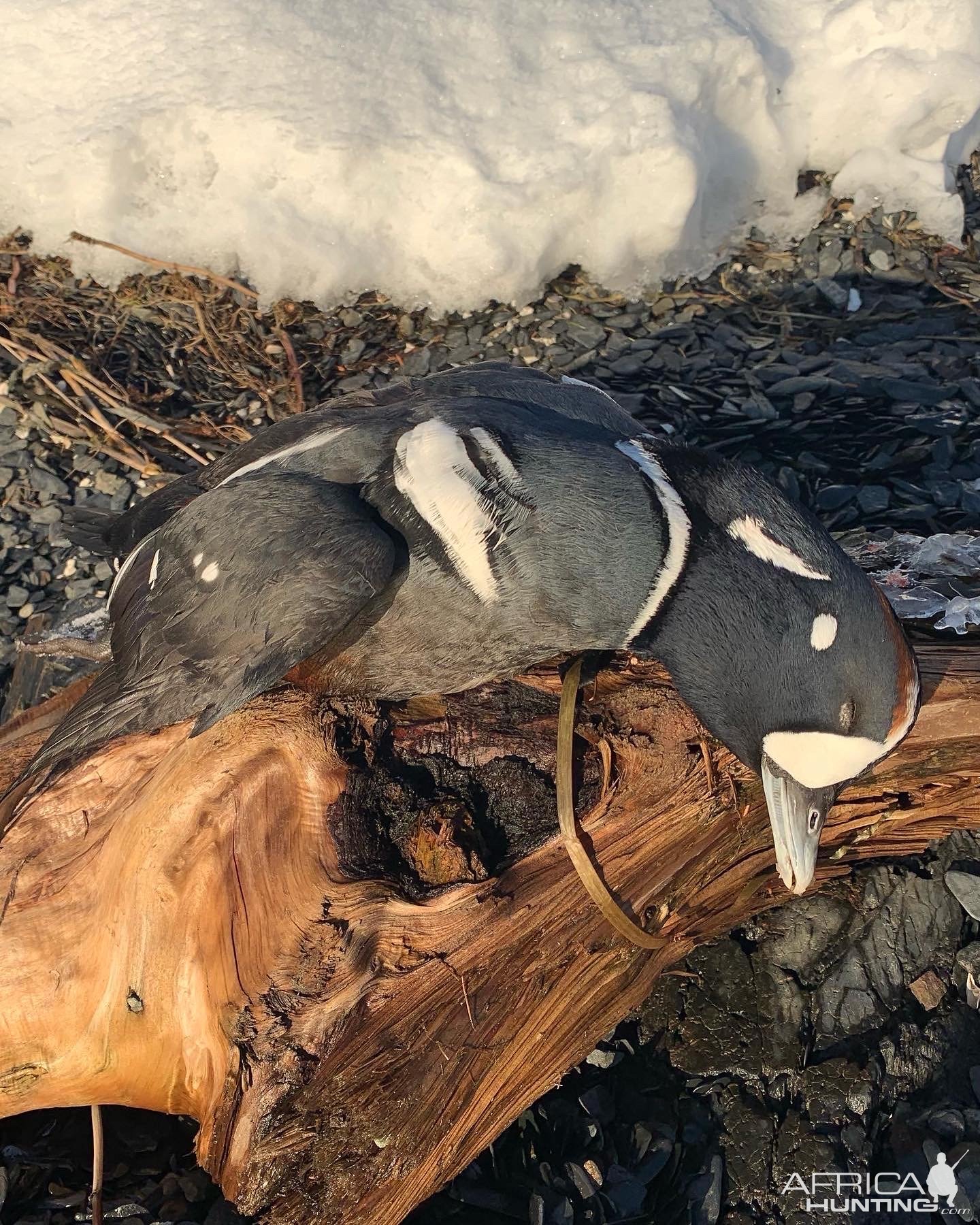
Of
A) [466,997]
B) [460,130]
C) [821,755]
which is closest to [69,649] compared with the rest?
[466,997]

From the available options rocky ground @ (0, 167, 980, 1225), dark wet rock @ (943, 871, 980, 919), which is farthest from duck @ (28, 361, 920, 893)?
dark wet rock @ (943, 871, 980, 919)

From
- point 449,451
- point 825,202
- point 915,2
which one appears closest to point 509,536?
point 449,451

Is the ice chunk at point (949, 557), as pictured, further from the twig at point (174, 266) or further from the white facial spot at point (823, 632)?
the twig at point (174, 266)

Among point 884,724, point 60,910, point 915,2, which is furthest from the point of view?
point 915,2

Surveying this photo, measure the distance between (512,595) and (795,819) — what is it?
2.75 ft

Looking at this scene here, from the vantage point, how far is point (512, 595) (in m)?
2.77

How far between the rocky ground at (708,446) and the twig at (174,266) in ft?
0.14

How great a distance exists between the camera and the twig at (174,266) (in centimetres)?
488

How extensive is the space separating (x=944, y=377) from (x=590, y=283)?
1484mm

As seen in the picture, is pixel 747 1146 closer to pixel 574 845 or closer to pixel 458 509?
pixel 574 845

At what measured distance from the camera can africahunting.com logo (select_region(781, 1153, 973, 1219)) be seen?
9.04 ft

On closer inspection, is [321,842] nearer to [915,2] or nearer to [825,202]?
[825,202]

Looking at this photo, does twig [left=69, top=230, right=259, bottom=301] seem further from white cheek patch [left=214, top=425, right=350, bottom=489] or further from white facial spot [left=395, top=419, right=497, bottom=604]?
white facial spot [left=395, top=419, right=497, bottom=604]

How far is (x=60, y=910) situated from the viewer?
8.95ft
